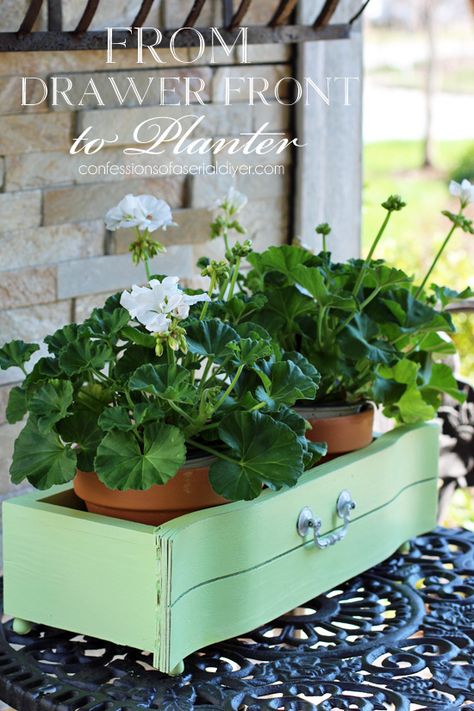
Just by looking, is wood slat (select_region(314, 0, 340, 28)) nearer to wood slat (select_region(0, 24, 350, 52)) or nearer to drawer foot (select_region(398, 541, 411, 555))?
wood slat (select_region(0, 24, 350, 52))

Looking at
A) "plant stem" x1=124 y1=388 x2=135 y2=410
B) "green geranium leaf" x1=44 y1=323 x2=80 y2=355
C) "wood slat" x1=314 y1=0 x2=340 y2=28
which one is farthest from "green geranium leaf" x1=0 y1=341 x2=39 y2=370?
"wood slat" x1=314 y1=0 x2=340 y2=28

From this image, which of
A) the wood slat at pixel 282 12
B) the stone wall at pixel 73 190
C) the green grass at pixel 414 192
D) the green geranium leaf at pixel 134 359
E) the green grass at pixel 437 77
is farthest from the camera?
the green grass at pixel 437 77

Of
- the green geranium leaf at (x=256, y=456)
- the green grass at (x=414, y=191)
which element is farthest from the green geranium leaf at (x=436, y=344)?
the green grass at (x=414, y=191)

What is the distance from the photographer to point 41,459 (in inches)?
44.1

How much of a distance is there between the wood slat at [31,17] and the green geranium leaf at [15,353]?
416 mm

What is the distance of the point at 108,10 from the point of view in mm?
1510

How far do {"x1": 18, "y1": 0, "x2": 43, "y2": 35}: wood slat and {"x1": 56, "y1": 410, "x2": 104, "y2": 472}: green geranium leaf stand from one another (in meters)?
0.51

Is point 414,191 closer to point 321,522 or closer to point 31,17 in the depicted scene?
point 31,17

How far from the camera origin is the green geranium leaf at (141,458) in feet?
3.45

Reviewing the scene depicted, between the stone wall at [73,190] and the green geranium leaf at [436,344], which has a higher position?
the stone wall at [73,190]

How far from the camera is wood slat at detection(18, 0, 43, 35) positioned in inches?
51.8

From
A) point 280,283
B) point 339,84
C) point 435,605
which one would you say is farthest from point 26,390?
point 339,84

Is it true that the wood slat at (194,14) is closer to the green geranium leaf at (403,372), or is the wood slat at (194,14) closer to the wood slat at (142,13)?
the wood slat at (142,13)

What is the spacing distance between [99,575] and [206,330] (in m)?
0.27
